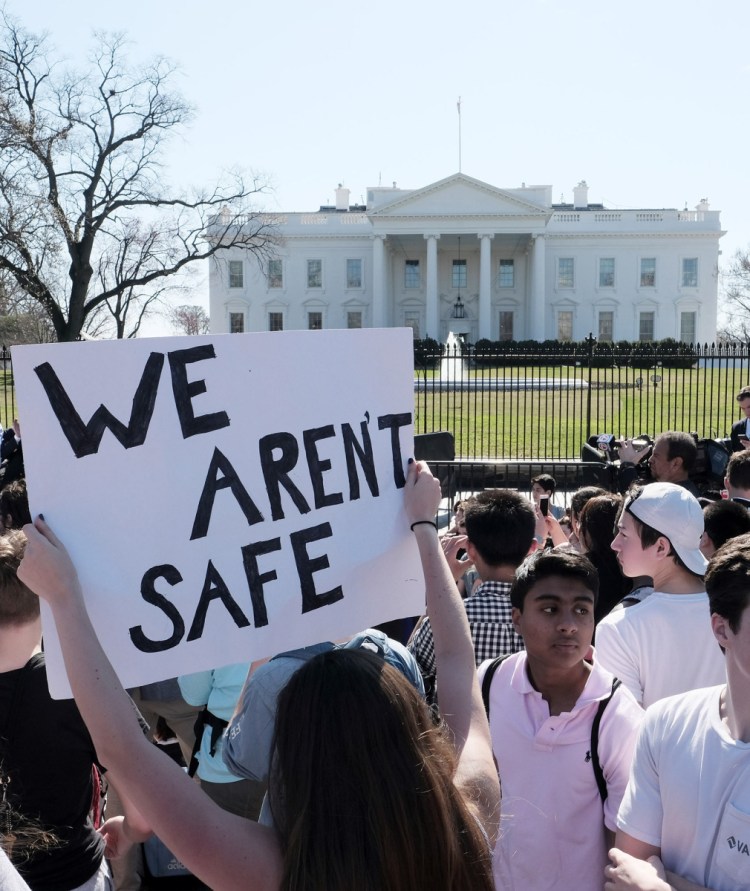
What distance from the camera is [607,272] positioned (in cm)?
6856

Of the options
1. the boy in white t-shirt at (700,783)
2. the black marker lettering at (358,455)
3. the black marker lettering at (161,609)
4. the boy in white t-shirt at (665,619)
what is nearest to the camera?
the boy in white t-shirt at (700,783)

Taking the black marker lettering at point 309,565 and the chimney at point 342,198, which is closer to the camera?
the black marker lettering at point 309,565

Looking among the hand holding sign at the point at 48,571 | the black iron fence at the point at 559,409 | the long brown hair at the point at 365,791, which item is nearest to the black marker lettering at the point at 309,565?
the hand holding sign at the point at 48,571

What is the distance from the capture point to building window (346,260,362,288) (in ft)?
225

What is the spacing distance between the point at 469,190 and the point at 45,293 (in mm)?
45908

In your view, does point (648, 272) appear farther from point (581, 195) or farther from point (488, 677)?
point (488, 677)

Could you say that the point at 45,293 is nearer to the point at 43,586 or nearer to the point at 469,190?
the point at 43,586

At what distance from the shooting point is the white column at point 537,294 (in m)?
65.6

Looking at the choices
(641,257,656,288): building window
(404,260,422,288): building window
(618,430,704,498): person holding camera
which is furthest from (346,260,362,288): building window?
Result: (618,430,704,498): person holding camera

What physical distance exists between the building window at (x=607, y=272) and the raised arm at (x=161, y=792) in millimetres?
70422

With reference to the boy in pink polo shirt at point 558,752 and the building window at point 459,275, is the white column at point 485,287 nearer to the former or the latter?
the building window at point 459,275

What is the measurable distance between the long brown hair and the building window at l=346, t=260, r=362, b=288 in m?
68.2

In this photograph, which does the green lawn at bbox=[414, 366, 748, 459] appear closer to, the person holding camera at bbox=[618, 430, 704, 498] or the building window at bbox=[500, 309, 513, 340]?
the person holding camera at bbox=[618, 430, 704, 498]

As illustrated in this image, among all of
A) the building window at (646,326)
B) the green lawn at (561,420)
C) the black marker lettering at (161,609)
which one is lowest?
the green lawn at (561,420)
